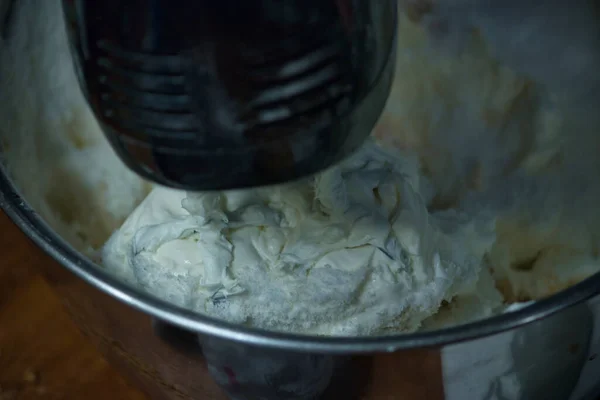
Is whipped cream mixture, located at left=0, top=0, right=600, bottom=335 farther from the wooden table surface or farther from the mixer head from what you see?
the mixer head

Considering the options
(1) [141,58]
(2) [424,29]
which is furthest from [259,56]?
(2) [424,29]

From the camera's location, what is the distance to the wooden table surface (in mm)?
589

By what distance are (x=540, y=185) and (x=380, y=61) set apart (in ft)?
1.26

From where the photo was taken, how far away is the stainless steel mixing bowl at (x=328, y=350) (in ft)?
1.11

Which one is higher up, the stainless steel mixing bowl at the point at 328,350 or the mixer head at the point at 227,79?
the mixer head at the point at 227,79

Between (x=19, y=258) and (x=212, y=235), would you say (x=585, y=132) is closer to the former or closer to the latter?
(x=212, y=235)

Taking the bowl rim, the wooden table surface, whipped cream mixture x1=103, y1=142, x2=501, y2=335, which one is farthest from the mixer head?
the wooden table surface

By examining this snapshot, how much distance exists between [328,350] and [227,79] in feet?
0.48

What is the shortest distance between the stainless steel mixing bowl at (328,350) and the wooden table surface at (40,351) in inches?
6.0

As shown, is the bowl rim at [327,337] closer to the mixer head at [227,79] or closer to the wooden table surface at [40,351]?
the mixer head at [227,79]

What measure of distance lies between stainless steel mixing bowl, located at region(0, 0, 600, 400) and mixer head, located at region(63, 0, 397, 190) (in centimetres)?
9

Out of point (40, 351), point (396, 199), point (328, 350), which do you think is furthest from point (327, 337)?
point (40, 351)

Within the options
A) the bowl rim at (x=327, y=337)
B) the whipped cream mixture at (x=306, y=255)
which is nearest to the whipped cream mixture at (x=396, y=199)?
the whipped cream mixture at (x=306, y=255)

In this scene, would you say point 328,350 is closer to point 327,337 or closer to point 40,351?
point 327,337
